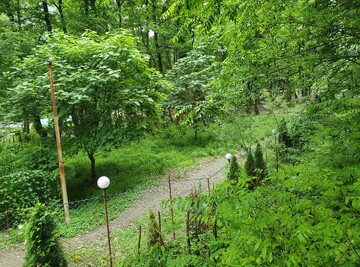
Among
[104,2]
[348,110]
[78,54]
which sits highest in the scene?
[78,54]

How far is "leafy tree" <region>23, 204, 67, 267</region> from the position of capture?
129 inches

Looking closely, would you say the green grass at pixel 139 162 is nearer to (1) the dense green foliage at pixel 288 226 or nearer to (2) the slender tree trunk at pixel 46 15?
(1) the dense green foliage at pixel 288 226

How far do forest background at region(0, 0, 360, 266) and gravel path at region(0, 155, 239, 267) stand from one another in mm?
979

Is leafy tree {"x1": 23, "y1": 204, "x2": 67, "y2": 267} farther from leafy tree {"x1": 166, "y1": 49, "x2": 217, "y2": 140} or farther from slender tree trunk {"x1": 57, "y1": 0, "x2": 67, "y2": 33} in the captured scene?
slender tree trunk {"x1": 57, "y1": 0, "x2": 67, "y2": 33}

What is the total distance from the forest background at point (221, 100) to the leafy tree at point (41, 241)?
5.69 ft

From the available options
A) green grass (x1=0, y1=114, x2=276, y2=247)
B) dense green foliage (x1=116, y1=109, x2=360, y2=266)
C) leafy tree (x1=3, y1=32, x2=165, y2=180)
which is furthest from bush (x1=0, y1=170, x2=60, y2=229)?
dense green foliage (x1=116, y1=109, x2=360, y2=266)

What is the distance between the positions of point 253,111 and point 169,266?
54.0 ft

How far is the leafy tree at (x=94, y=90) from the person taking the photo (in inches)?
251

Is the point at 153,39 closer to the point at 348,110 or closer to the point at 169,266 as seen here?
the point at 348,110

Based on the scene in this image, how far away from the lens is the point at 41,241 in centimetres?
335

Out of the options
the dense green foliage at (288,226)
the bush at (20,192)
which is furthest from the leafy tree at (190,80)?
the dense green foliage at (288,226)

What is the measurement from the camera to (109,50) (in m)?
6.74

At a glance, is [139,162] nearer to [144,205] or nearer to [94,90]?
[144,205]

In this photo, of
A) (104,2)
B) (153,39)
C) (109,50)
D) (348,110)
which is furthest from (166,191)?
(153,39)
